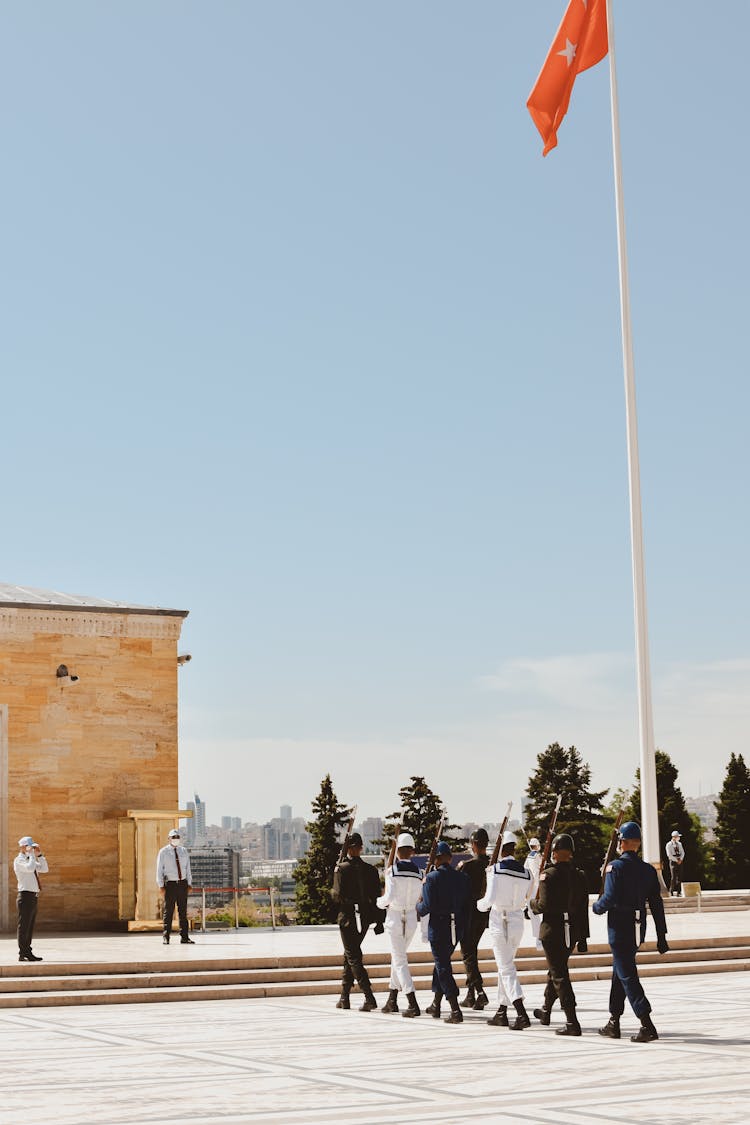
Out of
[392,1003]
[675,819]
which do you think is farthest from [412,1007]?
[675,819]

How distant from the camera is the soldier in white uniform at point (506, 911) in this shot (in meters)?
14.2

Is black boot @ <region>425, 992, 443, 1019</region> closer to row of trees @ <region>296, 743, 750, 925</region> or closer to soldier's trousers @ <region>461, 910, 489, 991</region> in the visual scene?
soldier's trousers @ <region>461, 910, 489, 991</region>

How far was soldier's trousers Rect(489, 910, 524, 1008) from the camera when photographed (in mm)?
14023

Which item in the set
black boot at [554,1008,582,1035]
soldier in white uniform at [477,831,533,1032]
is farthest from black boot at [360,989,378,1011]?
black boot at [554,1008,582,1035]

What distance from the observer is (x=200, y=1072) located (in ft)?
36.9

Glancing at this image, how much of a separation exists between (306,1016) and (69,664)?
39.8 feet

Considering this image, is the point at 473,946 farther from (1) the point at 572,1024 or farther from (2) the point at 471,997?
(1) the point at 572,1024

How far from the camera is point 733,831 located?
195 ft

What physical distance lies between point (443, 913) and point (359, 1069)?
3824 millimetres

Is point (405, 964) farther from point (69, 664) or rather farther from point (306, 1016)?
point (69, 664)

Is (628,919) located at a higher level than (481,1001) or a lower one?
higher

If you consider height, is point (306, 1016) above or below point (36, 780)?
below

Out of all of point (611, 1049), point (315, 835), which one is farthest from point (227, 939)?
point (315, 835)

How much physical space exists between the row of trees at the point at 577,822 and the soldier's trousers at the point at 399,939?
34.0 m
